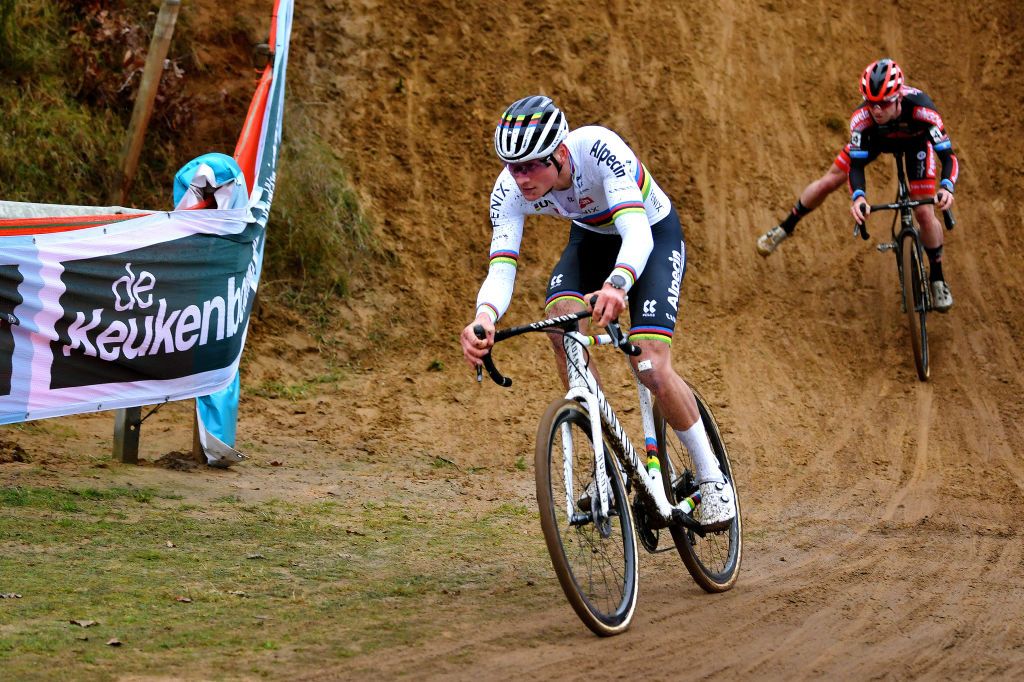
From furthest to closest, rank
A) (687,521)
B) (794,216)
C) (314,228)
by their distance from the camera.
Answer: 1. (794,216)
2. (314,228)
3. (687,521)

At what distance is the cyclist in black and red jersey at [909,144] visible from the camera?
1034cm

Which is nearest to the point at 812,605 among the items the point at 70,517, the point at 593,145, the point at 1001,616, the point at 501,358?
the point at 1001,616

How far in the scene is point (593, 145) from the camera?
18.1 feet

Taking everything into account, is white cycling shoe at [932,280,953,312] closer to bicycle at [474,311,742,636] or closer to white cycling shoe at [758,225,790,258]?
white cycling shoe at [758,225,790,258]

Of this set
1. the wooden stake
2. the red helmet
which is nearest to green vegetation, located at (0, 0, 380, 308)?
the wooden stake

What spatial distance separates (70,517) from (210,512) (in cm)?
85

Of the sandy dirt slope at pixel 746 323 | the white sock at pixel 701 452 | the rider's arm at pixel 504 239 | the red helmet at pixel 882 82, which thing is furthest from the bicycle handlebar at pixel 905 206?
the rider's arm at pixel 504 239

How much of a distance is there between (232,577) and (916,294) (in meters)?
7.45

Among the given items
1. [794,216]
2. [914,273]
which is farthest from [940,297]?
[794,216]

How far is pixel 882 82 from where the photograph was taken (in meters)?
10.3

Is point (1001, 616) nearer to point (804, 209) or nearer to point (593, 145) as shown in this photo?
point (593, 145)

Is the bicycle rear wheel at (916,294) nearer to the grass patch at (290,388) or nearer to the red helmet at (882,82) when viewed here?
the red helmet at (882,82)

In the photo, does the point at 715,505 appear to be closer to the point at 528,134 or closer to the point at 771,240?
the point at 528,134

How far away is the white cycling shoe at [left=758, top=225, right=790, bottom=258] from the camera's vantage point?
11.7 metres
